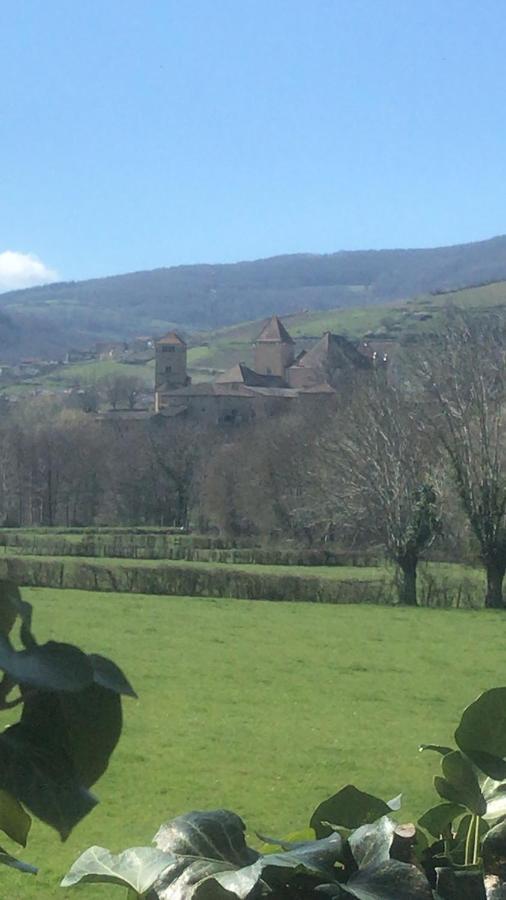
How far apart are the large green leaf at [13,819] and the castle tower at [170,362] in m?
98.2

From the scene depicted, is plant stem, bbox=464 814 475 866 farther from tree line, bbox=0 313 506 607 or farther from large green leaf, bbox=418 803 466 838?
tree line, bbox=0 313 506 607

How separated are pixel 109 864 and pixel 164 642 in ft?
70.2

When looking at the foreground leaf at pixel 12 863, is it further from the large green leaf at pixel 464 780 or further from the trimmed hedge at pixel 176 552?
the trimmed hedge at pixel 176 552

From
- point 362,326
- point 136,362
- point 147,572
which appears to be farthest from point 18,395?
point 147,572

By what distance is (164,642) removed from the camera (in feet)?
72.3

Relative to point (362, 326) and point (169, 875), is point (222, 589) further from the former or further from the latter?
point (362, 326)

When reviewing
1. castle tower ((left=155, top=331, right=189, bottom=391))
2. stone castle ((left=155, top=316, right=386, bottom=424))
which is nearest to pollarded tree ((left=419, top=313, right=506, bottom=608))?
stone castle ((left=155, top=316, right=386, bottom=424))

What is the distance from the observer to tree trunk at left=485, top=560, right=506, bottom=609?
98.7 ft

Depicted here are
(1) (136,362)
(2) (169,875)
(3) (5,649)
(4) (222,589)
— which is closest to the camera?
(3) (5,649)

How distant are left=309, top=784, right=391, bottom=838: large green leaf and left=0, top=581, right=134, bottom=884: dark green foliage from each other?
0.34 m

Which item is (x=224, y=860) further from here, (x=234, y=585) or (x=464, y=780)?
(x=234, y=585)

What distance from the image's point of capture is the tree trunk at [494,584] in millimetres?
30094

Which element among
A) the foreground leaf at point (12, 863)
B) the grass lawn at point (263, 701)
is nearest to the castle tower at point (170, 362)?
the grass lawn at point (263, 701)

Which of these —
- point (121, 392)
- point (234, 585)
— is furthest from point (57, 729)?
point (121, 392)
